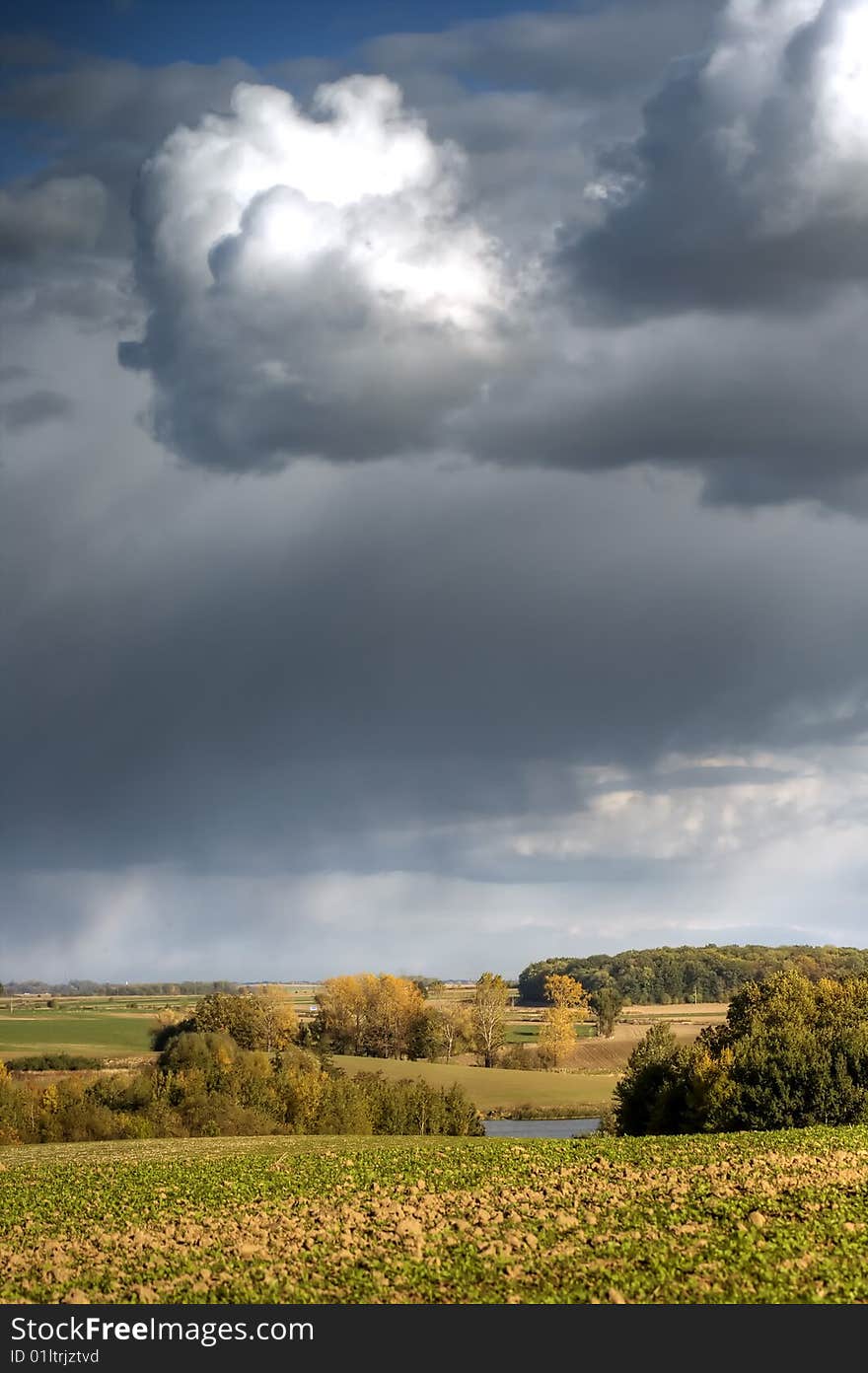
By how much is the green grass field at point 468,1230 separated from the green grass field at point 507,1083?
91375 mm

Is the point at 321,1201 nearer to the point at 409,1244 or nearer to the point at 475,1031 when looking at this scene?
the point at 409,1244

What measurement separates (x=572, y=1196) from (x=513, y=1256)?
20.0 ft

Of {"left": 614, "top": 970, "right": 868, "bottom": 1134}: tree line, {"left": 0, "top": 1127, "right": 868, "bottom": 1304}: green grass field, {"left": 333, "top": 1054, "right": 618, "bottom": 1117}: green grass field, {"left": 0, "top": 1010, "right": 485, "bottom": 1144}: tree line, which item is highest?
Result: {"left": 0, "top": 1127, "right": 868, "bottom": 1304}: green grass field

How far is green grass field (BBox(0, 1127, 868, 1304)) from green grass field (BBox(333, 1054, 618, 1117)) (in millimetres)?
91375

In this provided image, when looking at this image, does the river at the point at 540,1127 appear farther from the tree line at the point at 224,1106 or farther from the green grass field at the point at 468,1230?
the green grass field at the point at 468,1230

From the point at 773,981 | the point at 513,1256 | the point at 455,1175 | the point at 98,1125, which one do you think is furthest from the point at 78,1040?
the point at 513,1256

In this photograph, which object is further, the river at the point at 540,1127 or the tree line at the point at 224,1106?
the river at the point at 540,1127

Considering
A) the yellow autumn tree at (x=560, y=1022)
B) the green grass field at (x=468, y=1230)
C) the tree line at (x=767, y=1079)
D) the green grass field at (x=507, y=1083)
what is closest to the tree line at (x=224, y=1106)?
the green grass field at (x=507, y=1083)

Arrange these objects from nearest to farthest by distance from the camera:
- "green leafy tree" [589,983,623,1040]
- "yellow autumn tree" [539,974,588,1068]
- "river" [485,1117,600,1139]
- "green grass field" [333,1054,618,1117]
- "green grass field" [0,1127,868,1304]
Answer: "green grass field" [0,1127,868,1304]
"river" [485,1117,600,1139]
"green grass field" [333,1054,618,1117]
"yellow autumn tree" [539,974,588,1068]
"green leafy tree" [589,983,623,1040]

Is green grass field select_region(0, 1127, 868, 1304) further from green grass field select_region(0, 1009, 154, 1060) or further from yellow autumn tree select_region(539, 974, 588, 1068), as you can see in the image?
yellow autumn tree select_region(539, 974, 588, 1068)

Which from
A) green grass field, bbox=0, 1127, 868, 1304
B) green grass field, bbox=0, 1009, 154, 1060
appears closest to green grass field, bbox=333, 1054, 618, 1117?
green grass field, bbox=0, 1009, 154, 1060

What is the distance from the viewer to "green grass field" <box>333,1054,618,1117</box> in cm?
12575

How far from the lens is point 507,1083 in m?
136

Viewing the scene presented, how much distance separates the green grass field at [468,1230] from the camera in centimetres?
1998
